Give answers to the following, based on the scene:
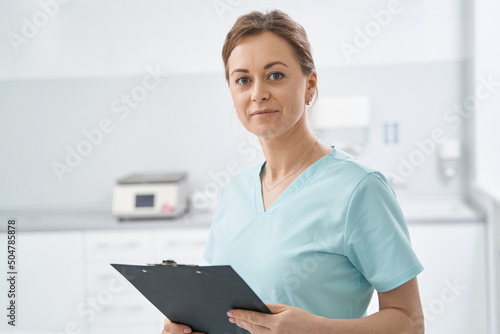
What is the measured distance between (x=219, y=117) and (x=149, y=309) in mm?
1168

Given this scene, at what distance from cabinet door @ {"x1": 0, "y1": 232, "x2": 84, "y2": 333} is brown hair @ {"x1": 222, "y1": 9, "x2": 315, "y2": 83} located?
1.91m

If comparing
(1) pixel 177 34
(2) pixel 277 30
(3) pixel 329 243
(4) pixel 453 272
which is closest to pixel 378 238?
(3) pixel 329 243

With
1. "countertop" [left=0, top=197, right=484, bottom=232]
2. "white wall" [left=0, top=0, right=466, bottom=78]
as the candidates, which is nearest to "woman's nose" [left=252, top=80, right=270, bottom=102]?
"countertop" [left=0, top=197, right=484, bottom=232]

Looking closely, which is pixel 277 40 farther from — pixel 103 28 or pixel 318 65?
pixel 103 28

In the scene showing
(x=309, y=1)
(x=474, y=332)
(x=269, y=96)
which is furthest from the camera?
(x=309, y=1)

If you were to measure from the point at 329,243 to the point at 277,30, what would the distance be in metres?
0.45

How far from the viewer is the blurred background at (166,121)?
8.65 feet

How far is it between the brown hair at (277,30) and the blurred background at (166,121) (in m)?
1.64

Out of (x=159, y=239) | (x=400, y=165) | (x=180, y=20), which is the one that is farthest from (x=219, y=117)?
(x=400, y=165)

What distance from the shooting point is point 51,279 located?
2643mm

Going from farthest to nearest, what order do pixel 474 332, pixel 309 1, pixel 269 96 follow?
1. pixel 309 1
2. pixel 474 332
3. pixel 269 96

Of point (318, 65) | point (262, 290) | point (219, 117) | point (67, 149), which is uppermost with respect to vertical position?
point (318, 65)

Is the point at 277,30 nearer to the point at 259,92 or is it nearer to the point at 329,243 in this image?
the point at 259,92

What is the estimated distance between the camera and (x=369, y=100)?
9.67 ft
